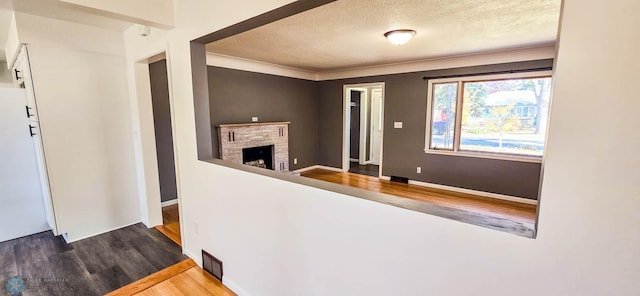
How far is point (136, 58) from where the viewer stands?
8.92 feet

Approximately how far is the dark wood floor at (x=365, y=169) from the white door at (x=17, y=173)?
5.08 meters

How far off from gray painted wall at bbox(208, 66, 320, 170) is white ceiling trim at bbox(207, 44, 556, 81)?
0.38 ft

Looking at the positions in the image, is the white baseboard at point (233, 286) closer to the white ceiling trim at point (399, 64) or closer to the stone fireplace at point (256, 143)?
the stone fireplace at point (256, 143)

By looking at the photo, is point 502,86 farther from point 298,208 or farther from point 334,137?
point 298,208

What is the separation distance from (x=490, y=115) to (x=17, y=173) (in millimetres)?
6201

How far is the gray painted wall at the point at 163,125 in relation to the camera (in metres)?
3.54

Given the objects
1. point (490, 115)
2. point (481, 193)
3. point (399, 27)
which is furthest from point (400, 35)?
point (481, 193)

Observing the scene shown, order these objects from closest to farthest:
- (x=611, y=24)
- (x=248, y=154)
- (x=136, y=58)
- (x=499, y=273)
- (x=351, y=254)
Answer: (x=611, y=24) < (x=499, y=273) < (x=351, y=254) < (x=136, y=58) < (x=248, y=154)

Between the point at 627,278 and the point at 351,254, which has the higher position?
the point at 627,278

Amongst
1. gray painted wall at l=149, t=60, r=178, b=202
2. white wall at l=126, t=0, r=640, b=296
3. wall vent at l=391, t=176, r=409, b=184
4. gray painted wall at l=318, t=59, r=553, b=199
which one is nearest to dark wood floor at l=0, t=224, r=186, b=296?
gray painted wall at l=149, t=60, r=178, b=202

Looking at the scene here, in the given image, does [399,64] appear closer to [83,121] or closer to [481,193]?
[481,193]

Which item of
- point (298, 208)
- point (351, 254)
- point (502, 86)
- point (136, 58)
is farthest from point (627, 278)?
point (502, 86)

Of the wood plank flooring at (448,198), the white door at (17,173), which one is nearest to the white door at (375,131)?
the wood plank flooring at (448,198)

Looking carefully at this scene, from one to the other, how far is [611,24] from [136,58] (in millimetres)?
3431
